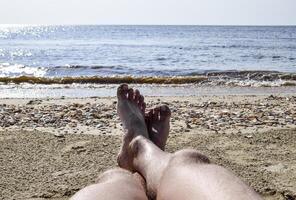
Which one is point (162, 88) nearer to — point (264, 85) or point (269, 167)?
point (264, 85)

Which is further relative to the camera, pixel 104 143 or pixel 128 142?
pixel 104 143

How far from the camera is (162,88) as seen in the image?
10828 mm

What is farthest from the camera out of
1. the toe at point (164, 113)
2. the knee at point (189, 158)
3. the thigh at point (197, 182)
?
the toe at point (164, 113)

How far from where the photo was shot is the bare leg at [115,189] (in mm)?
1936

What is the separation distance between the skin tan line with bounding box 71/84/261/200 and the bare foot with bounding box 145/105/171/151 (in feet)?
1.01

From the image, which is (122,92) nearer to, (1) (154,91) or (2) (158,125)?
(2) (158,125)

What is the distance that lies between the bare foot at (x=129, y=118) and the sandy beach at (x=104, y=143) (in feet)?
1.25

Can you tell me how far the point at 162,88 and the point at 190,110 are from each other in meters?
4.37

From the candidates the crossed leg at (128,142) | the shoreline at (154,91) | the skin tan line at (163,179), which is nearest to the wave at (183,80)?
the shoreline at (154,91)

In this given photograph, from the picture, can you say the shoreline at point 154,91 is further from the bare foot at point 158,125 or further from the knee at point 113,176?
the knee at point 113,176

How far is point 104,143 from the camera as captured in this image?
13.9 feet

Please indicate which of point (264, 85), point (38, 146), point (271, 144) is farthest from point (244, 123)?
point (264, 85)

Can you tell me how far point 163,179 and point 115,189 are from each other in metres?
0.23

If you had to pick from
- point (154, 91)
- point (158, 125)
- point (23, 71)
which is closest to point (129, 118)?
point (158, 125)
